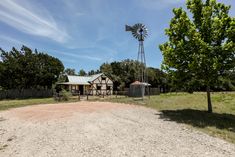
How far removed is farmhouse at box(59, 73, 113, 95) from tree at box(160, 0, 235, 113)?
2765cm

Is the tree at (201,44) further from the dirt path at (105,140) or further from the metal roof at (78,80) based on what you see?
the metal roof at (78,80)

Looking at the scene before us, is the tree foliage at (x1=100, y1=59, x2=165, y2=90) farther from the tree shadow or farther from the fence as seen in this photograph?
the tree shadow

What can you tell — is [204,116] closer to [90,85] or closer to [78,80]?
[90,85]

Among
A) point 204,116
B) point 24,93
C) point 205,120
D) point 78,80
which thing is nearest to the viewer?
point 205,120

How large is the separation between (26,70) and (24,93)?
425 cm

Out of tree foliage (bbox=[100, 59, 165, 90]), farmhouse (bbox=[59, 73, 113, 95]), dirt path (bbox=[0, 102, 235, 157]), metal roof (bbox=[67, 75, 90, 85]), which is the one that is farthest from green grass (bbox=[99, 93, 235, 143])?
tree foliage (bbox=[100, 59, 165, 90])

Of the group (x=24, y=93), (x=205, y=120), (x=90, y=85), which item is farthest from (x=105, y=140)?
(x=90, y=85)

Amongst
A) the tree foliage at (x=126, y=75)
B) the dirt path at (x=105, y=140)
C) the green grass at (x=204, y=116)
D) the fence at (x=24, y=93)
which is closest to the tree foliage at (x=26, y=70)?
the fence at (x=24, y=93)

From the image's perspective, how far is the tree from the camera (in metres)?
12.6

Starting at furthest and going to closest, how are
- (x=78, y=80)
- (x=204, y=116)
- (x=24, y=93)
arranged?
(x=78, y=80) < (x=24, y=93) < (x=204, y=116)

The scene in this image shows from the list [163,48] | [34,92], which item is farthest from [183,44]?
[34,92]

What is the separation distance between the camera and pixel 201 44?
1234 cm

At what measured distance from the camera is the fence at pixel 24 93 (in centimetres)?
3281

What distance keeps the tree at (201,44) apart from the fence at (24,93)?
27.2 meters
